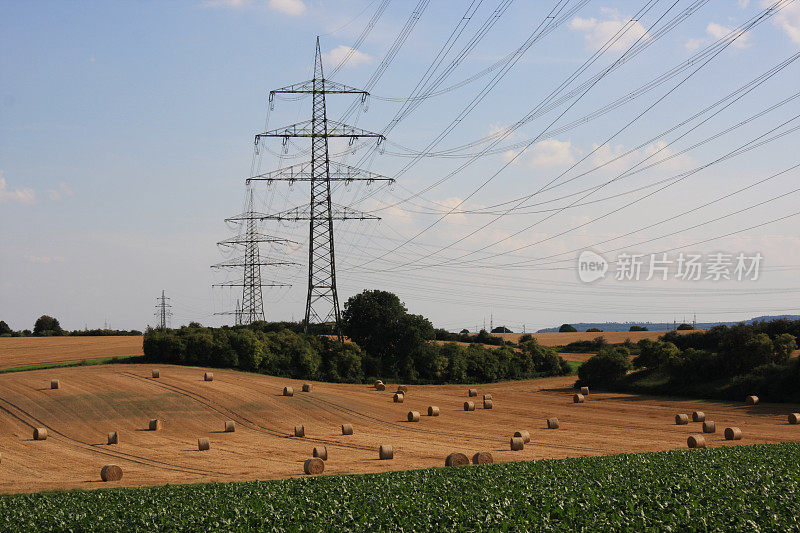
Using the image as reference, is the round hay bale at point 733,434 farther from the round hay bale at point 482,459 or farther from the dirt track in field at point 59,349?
the dirt track in field at point 59,349

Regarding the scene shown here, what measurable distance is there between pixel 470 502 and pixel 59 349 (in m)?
91.2

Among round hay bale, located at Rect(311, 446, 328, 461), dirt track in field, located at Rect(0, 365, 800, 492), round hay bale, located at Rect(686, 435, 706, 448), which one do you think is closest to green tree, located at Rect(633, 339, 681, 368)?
dirt track in field, located at Rect(0, 365, 800, 492)

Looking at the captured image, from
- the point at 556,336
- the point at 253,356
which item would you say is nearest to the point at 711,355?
the point at 253,356

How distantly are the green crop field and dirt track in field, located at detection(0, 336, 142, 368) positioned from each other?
208ft

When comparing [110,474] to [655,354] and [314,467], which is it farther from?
[655,354]

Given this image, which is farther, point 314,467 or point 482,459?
point 482,459

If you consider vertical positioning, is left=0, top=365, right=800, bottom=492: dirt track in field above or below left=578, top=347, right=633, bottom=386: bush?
below

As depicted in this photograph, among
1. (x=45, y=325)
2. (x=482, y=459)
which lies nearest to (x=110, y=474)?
(x=482, y=459)

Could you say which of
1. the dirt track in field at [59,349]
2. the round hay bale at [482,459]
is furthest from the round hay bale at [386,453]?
the dirt track in field at [59,349]

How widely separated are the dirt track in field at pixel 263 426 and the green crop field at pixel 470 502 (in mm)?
7768

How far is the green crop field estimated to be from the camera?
19.2 metres

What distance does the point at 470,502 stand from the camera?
2167 cm

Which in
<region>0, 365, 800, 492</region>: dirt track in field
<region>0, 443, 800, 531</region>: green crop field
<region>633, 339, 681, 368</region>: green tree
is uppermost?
<region>633, 339, 681, 368</region>: green tree

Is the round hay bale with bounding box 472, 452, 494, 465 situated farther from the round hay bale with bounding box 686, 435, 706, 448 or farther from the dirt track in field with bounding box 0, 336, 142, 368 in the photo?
the dirt track in field with bounding box 0, 336, 142, 368
